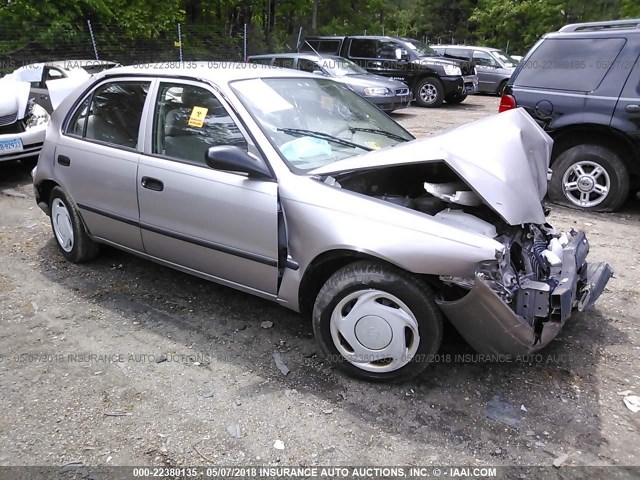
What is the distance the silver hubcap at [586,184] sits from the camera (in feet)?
18.7

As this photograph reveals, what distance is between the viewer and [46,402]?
283 centimetres

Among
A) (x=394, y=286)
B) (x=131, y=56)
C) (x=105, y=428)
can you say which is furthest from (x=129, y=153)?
(x=131, y=56)

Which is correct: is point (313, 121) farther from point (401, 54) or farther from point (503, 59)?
point (503, 59)

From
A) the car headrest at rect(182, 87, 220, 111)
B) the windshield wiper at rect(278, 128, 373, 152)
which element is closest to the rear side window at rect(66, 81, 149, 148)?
the car headrest at rect(182, 87, 220, 111)

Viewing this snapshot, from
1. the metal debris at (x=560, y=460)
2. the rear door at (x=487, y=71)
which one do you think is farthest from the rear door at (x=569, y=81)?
the rear door at (x=487, y=71)

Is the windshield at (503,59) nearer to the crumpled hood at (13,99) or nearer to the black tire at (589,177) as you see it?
the black tire at (589,177)

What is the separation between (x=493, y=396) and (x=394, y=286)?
83 centimetres

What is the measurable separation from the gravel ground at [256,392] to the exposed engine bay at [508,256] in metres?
0.38

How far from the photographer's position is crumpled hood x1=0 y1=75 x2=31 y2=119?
6738 mm

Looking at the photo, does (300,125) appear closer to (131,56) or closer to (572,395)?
(572,395)

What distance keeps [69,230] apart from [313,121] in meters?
2.31

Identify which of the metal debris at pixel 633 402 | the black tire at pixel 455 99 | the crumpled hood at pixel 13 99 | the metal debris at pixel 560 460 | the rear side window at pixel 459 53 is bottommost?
the black tire at pixel 455 99

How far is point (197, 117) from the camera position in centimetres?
347

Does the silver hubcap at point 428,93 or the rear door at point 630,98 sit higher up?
the rear door at point 630,98
